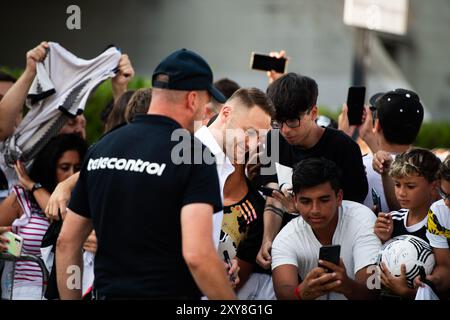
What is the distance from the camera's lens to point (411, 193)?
4812 mm

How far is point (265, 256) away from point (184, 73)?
1.57 m

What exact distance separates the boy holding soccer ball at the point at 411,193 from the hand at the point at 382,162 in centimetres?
24

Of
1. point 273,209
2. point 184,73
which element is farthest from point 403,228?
point 184,73

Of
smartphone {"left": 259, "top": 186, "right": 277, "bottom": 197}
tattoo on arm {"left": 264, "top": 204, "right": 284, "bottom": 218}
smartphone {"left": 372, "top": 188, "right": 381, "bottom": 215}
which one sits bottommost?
tattoo on arm {"left": 264, "top": 204, "right": 284, "bottom": 218}

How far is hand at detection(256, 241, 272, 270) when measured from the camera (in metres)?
4.91

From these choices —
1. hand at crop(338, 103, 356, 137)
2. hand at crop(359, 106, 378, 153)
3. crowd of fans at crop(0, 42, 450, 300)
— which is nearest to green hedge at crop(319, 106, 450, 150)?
crowd of fans at crop(0, 42, 450, 300)

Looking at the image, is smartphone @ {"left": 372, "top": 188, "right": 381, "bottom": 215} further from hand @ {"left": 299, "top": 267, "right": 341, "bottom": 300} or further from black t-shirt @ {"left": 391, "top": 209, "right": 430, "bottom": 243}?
hand @ {"left": 299, "top": 267, "right": 341, "bottom": 300}

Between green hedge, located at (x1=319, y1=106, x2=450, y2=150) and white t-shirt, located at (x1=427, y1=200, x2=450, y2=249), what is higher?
white t-shirt, located at (x1=427, y1=200, x2=450, y2=249)

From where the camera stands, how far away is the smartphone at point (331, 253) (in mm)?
4492

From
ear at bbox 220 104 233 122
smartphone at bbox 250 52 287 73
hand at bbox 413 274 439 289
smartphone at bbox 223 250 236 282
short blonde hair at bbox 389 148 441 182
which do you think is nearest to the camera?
Answer: hand at bbox 413 274 439 289

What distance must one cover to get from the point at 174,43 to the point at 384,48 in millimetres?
5129

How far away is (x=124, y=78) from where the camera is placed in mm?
6168

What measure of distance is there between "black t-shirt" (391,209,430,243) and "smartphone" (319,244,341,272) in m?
0.45

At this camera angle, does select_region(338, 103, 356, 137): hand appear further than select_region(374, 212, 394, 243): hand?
Yes
